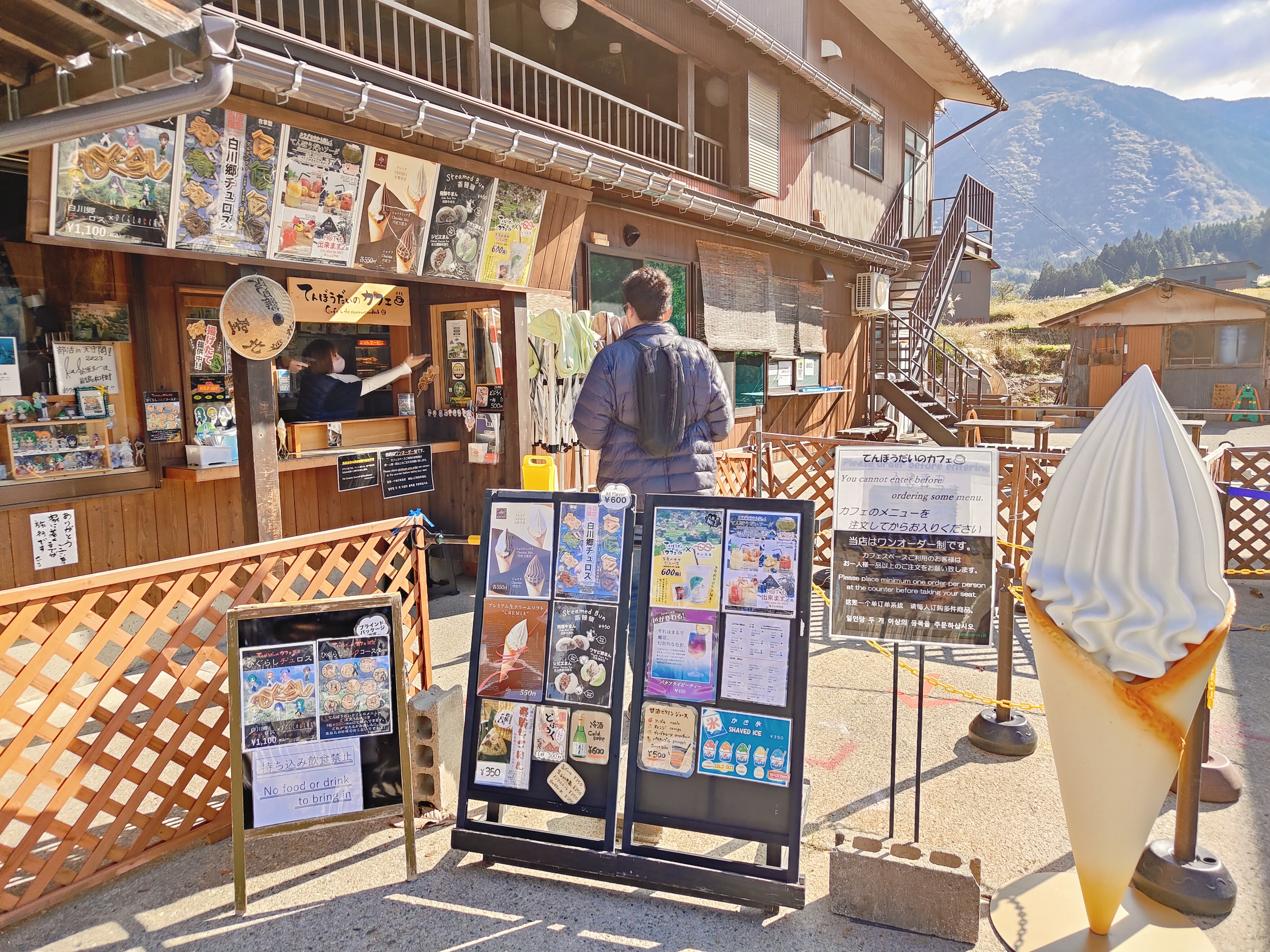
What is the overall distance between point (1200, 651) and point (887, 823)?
1.68 m

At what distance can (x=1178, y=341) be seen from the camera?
2645 cm

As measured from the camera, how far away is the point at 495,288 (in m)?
7.32

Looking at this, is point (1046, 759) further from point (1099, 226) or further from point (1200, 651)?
point (1099, 226)

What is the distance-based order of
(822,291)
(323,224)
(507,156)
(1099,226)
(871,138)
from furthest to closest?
(1099,226) → (871,138) → (822,291) → (507,156) → (323,224)

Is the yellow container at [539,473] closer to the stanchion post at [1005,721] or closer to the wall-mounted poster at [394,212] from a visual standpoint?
the wall-mounted poster at [394,212]

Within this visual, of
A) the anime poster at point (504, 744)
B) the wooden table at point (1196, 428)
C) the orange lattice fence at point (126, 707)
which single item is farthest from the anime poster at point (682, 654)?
the wooden table at point (1196, 428)

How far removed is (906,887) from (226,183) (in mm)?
5489

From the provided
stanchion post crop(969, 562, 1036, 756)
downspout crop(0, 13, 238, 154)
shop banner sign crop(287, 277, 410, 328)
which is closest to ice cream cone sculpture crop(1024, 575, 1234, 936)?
stanchion post crop(969, 562, 1036, 756)

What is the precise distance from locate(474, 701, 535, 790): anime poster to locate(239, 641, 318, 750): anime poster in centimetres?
69

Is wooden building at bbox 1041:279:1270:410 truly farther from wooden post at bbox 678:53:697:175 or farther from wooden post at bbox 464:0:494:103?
wooden post at bbox 464:0:494:103

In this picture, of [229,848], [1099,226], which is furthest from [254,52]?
[1099,226]

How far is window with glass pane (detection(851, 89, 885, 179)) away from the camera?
1584 cm

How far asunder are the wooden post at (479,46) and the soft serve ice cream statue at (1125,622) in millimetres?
6118

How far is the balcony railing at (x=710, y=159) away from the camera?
11.3 metres
